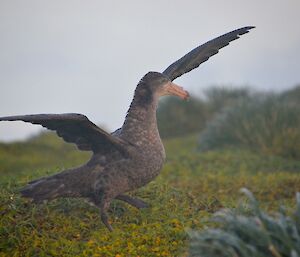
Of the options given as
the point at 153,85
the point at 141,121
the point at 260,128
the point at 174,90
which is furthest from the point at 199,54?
the point at 260,128

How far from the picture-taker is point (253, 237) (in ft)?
12.4

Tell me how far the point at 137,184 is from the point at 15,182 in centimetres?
198

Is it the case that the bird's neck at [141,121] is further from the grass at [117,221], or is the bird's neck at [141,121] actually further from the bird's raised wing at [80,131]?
the grass at [117,221]

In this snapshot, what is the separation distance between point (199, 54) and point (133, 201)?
1732mm

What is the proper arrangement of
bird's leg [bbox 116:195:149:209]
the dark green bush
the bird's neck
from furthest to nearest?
the dark green bush → bird's leg [bbox 116:195:149:209] → the bird's neck

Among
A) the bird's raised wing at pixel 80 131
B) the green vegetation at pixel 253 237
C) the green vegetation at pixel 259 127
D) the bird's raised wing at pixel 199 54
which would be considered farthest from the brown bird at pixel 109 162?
the green vegetation at pixel 259 127

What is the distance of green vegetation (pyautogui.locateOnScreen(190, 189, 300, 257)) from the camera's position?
374cm

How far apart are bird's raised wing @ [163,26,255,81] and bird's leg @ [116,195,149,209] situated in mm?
1299

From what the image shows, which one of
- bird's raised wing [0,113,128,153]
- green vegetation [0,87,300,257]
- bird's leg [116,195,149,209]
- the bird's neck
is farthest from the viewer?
bird's leg [116,195,149,209]

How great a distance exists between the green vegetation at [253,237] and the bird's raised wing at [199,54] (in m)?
2.77

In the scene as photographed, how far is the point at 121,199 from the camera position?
6.01 metres

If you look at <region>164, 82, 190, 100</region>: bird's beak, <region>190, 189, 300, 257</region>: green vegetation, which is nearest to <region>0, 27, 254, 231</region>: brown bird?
<region>164, 82, 190, 100</region>: bird's beak

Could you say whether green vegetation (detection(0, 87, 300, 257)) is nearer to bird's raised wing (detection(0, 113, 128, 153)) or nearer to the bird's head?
bird's raised wing (detection(0, 113, 128, 153))

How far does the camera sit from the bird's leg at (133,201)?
6016mm
